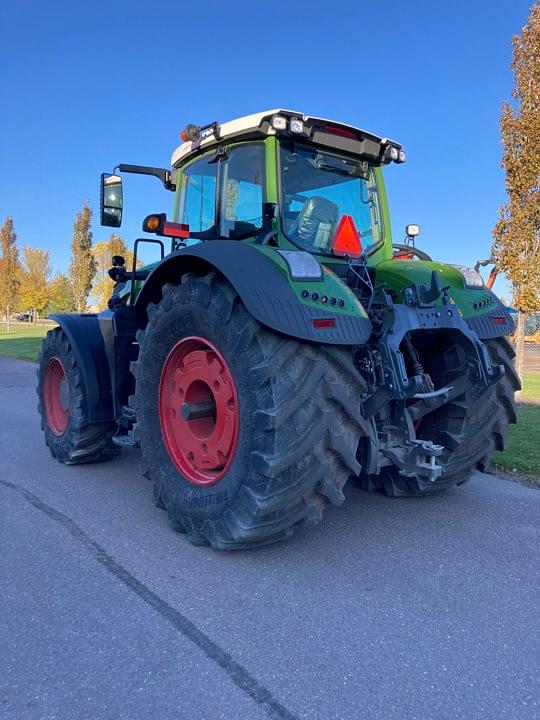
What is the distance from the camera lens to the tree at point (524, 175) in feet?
30.7

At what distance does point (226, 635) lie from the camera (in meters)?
2.39

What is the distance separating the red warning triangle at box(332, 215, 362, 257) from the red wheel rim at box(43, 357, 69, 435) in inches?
121

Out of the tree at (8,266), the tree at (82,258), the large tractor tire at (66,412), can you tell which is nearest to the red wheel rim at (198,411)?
the large tractor tire at (66,412)

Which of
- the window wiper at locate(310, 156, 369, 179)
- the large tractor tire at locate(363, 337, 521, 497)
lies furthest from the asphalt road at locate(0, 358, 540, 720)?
the window wiper at locate(310, 156, 369, 179)

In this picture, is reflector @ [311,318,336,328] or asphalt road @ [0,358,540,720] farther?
reflector @ [311,318,336,328]

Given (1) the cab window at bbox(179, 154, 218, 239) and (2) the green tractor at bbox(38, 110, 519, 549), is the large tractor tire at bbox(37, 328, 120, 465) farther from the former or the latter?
(1) the cab window at bbox(179, 154, 218, 239)

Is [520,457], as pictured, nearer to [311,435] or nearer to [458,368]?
[458,368]

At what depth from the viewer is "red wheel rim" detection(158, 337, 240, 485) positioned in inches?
126

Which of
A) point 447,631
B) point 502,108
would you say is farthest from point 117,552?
point 502,108

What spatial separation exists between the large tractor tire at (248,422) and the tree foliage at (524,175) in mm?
8088

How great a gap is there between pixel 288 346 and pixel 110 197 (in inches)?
84.2

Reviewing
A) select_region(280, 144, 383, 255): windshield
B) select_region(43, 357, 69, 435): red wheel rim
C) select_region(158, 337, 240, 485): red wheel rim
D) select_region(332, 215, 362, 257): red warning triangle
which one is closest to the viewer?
select_region(158, 337, 240, 485): red wheel rim

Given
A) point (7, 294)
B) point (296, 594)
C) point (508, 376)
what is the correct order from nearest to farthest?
point (296, 594)
point (508, 376)
point (7, 294)

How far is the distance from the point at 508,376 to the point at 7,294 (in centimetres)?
3804
